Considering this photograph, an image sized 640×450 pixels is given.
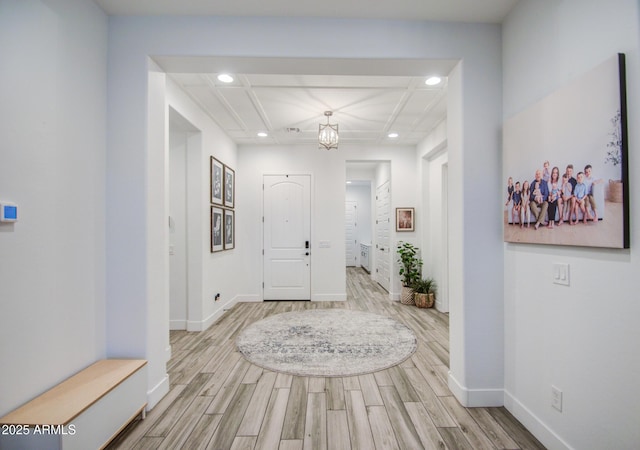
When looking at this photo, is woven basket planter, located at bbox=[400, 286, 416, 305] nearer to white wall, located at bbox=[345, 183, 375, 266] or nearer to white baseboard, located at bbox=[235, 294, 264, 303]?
white baseboard, located at bbox=[235, 294, 264, 303]

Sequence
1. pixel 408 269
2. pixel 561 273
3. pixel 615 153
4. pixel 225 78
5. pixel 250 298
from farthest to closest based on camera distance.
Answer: pixel 250 298 < pixel 408 269 < pixel 225 78 < pixel 561 273 < pixel 615 153

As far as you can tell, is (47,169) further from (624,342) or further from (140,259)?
(624,342)

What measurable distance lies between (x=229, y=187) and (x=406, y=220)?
121 inches

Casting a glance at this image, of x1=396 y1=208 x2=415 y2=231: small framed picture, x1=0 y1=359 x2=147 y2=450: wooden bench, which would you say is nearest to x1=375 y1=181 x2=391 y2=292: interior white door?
x1=396 y1=208 x2=415 y2=231: small framed picture

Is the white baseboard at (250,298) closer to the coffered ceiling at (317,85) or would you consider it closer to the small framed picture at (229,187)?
the small framed picture at (229,187)

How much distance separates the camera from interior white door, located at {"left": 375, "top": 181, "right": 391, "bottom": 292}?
17.9 feet

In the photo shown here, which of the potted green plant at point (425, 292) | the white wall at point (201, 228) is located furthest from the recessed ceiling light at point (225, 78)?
the potted green plant at point (425, 292)

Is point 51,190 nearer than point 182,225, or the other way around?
point 51,190

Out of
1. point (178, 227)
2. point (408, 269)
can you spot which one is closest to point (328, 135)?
point (178, 227)

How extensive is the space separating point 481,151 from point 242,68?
6.27 feet

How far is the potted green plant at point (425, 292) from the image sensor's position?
4559 millimetres

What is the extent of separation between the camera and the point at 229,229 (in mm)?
4488

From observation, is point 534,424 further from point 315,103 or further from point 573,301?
point 315,103

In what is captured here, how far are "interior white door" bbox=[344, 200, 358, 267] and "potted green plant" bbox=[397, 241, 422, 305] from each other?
462 cm
